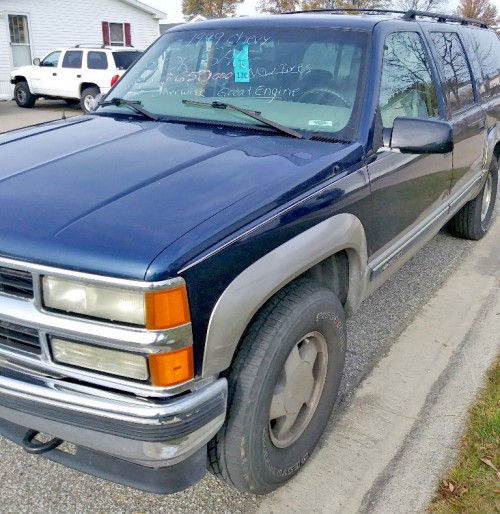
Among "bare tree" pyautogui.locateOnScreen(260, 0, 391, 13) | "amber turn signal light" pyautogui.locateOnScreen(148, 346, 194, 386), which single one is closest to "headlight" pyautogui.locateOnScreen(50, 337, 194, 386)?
"amber turn signal light" pyautogui.locateOnScreen(148, 346, 194, 386)

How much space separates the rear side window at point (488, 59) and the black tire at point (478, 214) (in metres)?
0.70

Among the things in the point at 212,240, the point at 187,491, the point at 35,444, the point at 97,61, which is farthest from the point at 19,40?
the point at 212,240

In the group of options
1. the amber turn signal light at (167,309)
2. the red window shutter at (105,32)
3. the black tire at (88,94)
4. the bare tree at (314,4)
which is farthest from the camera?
the bare tree at (314,4)

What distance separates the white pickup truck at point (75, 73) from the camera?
52.0 ft

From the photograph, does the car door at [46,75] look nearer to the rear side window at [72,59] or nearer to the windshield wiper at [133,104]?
the rear side window at [72,59]

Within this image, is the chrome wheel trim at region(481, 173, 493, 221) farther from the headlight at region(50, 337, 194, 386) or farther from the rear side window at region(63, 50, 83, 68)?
the rear side window at region(63, 50, 83, 68)

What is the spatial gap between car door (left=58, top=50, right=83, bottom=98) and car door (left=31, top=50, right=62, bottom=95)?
23 centimetres

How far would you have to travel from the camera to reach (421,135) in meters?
2.80

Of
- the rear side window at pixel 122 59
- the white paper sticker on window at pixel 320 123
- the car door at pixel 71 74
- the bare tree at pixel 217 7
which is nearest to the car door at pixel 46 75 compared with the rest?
the car door at pixel 71 74

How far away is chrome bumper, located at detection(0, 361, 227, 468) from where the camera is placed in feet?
5.92

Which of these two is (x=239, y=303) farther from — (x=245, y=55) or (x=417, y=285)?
(x=417, y=285)

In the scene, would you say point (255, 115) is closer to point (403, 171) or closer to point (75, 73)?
point (403, 171)

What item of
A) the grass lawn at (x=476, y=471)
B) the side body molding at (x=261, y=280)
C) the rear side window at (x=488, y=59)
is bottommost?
the grass lawn at (x=476, y=471)

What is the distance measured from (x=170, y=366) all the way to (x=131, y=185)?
0.73 metres
